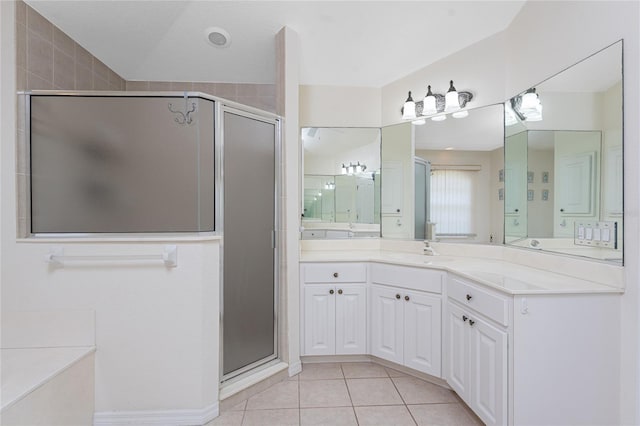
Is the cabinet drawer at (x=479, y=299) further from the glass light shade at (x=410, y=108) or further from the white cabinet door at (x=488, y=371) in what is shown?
the glass light shade at (x=410, y=108)

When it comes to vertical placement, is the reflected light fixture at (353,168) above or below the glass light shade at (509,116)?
below

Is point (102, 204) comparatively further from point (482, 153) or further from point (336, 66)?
point (482, 153)

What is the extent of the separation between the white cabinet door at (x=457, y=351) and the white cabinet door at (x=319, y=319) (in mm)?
820

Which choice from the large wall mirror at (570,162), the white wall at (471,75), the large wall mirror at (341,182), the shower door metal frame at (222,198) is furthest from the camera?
the large wall mirror at (341,182)

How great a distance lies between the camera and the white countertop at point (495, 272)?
4.87ft

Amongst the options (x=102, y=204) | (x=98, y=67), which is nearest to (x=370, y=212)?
(x=102, y=204)

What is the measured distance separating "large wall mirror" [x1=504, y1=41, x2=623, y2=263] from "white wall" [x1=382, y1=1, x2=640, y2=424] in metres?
0.05

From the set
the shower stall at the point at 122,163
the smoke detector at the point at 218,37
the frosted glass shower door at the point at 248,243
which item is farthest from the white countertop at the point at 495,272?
the smoke detector at the point at 218,37

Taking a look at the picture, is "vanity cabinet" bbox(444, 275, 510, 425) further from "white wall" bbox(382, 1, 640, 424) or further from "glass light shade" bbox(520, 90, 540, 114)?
"glass light shade" bbox(520, 90, 540, 114)

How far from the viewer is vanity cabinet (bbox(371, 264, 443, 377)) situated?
2070mm

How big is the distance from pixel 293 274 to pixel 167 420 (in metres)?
1.12

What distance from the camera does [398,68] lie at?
268cm

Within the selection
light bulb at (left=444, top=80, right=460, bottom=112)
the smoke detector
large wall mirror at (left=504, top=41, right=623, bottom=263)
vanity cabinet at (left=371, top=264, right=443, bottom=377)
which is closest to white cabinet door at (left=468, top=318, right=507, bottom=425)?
vanity cabinet at (left=371, top=264, right=443, bottom=377)

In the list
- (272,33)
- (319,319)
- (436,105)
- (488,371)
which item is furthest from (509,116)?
(319,319)
